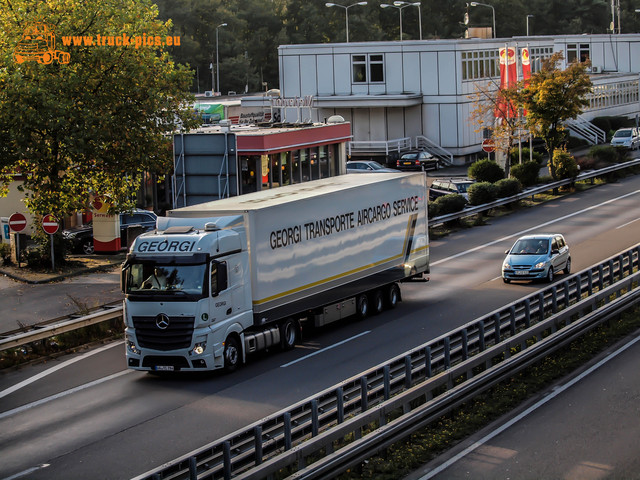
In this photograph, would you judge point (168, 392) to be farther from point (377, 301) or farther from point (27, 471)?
point (377, 301)

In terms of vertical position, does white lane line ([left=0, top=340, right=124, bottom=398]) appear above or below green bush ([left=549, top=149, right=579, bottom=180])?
below

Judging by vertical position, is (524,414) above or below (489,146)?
below

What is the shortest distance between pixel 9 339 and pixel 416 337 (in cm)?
923

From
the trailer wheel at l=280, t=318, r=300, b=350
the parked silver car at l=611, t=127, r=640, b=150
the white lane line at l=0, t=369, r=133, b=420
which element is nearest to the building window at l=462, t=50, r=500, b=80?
the parked silver car at l=611, t=127, r=640, b=150

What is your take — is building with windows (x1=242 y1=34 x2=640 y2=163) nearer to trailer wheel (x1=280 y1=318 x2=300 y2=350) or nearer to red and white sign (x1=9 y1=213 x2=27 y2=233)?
red and white sign (x1=9 y1=213 x2=27 y2=233)

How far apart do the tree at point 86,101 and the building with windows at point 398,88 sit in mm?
30483

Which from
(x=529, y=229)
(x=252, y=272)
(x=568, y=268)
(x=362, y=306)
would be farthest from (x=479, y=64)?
(x=252, y=272)

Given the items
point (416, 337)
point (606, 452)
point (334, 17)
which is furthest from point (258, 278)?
point (334, 17)

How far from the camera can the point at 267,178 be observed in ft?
116

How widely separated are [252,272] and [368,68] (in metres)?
50.8

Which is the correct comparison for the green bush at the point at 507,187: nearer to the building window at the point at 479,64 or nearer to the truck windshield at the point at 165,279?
the building window at the point at 479,64

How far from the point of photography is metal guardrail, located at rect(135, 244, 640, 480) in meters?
13.4

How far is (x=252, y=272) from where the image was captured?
73.7ft

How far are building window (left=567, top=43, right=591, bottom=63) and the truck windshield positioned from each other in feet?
261
